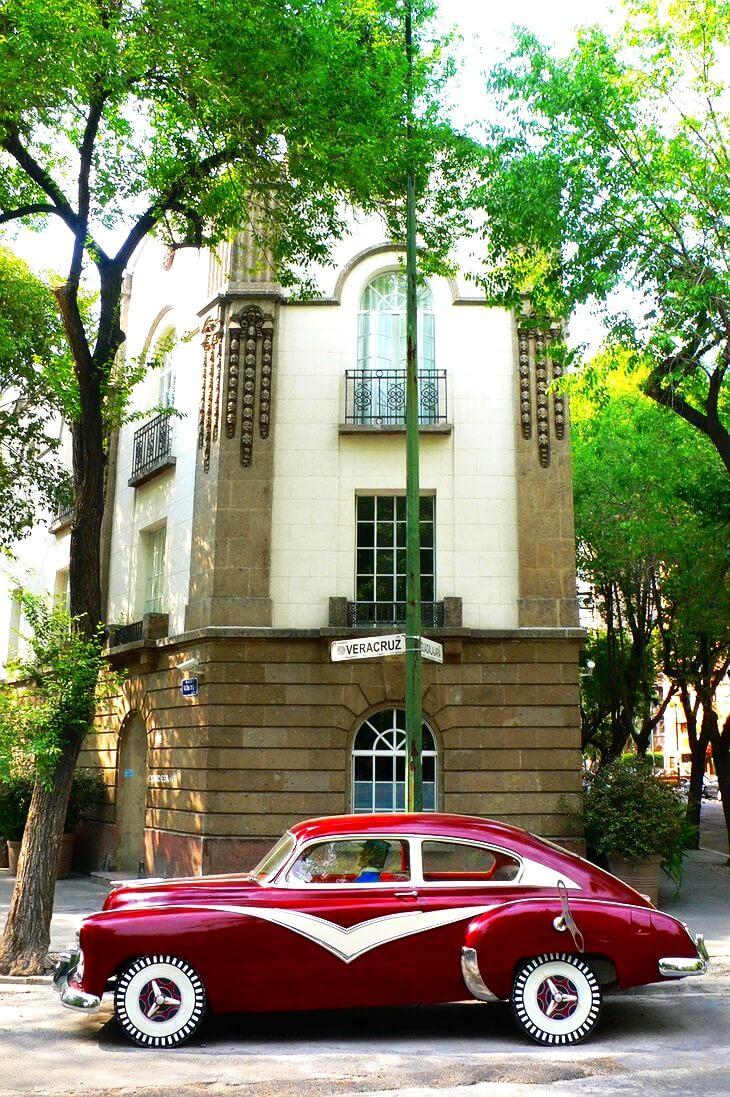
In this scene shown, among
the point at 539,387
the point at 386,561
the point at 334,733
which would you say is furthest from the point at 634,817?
the point at 539,387

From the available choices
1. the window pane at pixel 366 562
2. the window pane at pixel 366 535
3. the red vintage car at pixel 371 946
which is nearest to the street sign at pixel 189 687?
the window pane at pixel 366 562

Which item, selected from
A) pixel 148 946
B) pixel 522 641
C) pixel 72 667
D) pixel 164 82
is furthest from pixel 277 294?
pixel 148 946

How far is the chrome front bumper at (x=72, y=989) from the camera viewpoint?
24.7 ft

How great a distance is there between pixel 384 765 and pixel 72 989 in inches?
347

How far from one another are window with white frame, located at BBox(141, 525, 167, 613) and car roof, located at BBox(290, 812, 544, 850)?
11166 mm

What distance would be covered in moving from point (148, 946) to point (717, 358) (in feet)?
32.8

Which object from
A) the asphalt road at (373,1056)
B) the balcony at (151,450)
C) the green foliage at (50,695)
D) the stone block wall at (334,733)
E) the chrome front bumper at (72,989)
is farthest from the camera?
the balcony at (151,450)

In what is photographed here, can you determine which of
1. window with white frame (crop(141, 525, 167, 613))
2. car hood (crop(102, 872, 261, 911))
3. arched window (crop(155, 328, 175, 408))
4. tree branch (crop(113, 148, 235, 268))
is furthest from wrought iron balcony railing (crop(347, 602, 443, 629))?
car hood (crop(102, 872, 261, 911))

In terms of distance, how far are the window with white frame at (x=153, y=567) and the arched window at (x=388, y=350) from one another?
501 cm

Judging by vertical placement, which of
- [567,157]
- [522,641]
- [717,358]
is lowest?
[522,641]

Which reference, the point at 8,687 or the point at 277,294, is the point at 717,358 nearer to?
the point at 277,294

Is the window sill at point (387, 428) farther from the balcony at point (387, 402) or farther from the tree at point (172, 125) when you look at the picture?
the tree at point (172, 125)

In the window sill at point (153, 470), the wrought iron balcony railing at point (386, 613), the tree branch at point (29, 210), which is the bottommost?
the wrought iron balcony railing at point (386, 613)

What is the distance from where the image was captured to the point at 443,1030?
→ 26.8 ft
